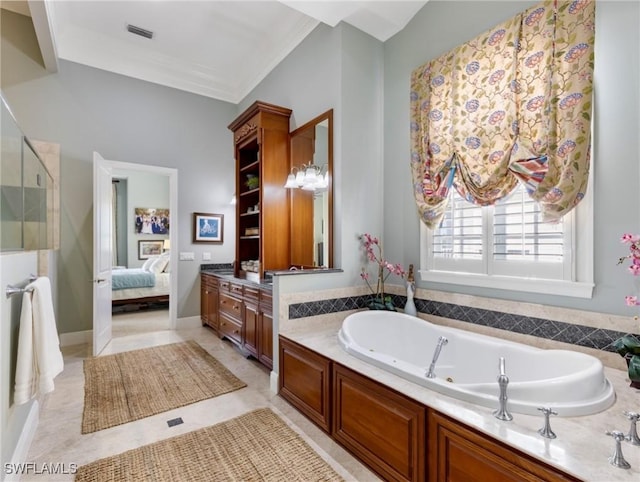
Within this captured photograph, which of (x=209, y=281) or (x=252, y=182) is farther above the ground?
(x=252, y=182)

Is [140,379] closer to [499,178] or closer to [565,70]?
[499,178]

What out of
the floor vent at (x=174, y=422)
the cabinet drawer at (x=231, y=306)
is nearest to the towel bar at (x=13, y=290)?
the floor vent at (x=174, y=422)

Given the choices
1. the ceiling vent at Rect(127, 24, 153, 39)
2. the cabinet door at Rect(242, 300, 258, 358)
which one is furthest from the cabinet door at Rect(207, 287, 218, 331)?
Answer: the ceiling vent at Rect(127, 24, 153, 39)

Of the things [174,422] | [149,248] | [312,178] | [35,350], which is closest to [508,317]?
[312,178]

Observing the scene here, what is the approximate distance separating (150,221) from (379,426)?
8.10 m

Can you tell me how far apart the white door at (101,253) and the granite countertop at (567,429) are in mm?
3302

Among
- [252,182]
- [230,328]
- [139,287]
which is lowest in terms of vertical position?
[230,328]

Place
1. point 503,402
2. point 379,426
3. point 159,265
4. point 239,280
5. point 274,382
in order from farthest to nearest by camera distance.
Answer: point 159,265, point 239,280, point 274,382, point 379,426, point 503,402

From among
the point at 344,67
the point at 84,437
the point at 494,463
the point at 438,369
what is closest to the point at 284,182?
the point at 344,67

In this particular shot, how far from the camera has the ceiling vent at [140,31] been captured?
3789mm

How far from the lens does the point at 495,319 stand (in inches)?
93.6

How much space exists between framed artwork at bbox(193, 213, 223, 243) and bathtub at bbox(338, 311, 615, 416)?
320 cm

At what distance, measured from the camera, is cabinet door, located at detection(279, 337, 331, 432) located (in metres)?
2.14

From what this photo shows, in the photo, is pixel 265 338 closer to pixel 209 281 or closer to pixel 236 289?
pixel 236 289
